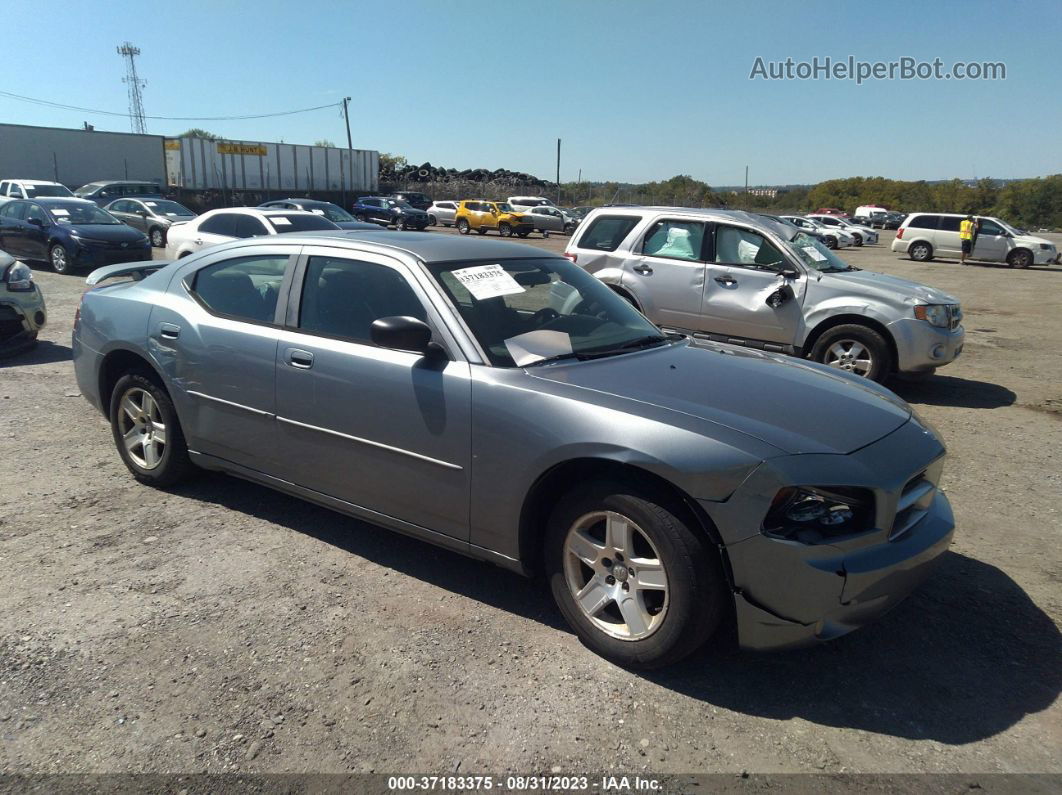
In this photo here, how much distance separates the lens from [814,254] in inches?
335

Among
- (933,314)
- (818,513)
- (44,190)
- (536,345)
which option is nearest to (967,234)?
(933,314)

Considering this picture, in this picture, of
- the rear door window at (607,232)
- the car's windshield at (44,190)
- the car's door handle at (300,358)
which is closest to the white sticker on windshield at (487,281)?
the car's door handle at (300,358)

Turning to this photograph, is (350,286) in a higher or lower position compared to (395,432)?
higher

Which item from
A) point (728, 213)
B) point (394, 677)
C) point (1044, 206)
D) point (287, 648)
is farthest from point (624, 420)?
point (1044, 206)

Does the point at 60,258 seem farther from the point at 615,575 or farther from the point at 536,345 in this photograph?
the point at 615,575

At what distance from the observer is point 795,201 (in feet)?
269

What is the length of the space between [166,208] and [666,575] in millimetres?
23787

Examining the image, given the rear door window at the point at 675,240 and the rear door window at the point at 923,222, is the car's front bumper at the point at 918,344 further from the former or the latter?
the rear door window at the point at 923,222

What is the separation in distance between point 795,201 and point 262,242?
84.9 m

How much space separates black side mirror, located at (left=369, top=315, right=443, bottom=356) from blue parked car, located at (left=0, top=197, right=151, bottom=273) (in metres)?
14.9

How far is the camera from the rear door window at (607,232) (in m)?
9.16

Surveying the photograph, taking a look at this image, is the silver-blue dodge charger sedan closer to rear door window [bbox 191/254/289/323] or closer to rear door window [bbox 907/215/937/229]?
rear door window [bbox 191/254/289/323]

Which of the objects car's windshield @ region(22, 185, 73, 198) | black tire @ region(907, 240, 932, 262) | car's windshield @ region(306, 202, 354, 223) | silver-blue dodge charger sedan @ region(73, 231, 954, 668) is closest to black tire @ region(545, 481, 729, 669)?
silver-blue dodge charger sedan @ region(73, 231, 954, 668)

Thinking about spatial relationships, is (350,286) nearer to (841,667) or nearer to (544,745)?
(544,745)
